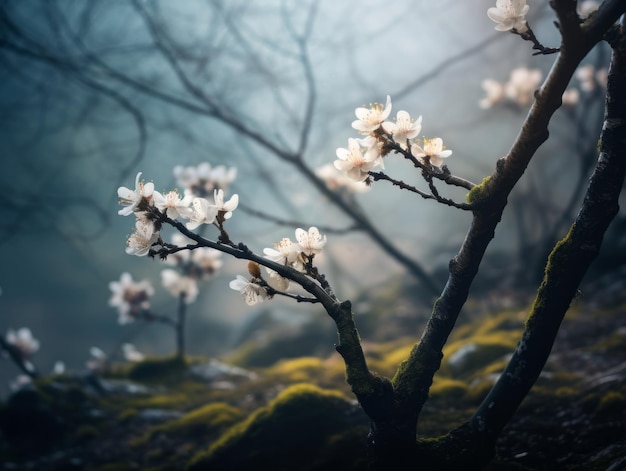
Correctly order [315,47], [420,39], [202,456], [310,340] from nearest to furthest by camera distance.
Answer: [202,456] < [315,47] < [310,340] < [420,39]

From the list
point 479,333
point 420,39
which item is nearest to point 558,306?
point 479,333

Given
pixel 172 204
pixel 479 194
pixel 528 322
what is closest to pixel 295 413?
pixel 528 322

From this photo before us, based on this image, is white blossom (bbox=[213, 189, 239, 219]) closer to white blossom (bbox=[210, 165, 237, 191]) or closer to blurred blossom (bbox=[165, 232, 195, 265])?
white blossom (bbox=[210, 165, 237, 191])

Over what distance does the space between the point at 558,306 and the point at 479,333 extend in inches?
195

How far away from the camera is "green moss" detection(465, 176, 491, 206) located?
6.96 feet

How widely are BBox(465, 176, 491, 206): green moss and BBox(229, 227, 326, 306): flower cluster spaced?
0.83m

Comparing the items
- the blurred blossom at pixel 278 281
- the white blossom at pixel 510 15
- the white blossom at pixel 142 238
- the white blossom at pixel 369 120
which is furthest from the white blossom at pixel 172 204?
the white blossom at pixel 510 15

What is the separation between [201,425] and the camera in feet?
15.0

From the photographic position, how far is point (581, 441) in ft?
8.89

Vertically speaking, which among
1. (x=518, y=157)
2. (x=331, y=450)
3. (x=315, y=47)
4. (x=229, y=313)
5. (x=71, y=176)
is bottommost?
(x=331, y=450)

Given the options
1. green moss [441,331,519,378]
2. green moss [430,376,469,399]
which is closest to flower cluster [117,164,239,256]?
green moss [430,376,469,399]

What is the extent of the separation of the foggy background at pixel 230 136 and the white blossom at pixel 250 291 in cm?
284

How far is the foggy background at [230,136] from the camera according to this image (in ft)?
22.4

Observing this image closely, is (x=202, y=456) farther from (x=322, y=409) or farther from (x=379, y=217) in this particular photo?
(x=379, y=217)
